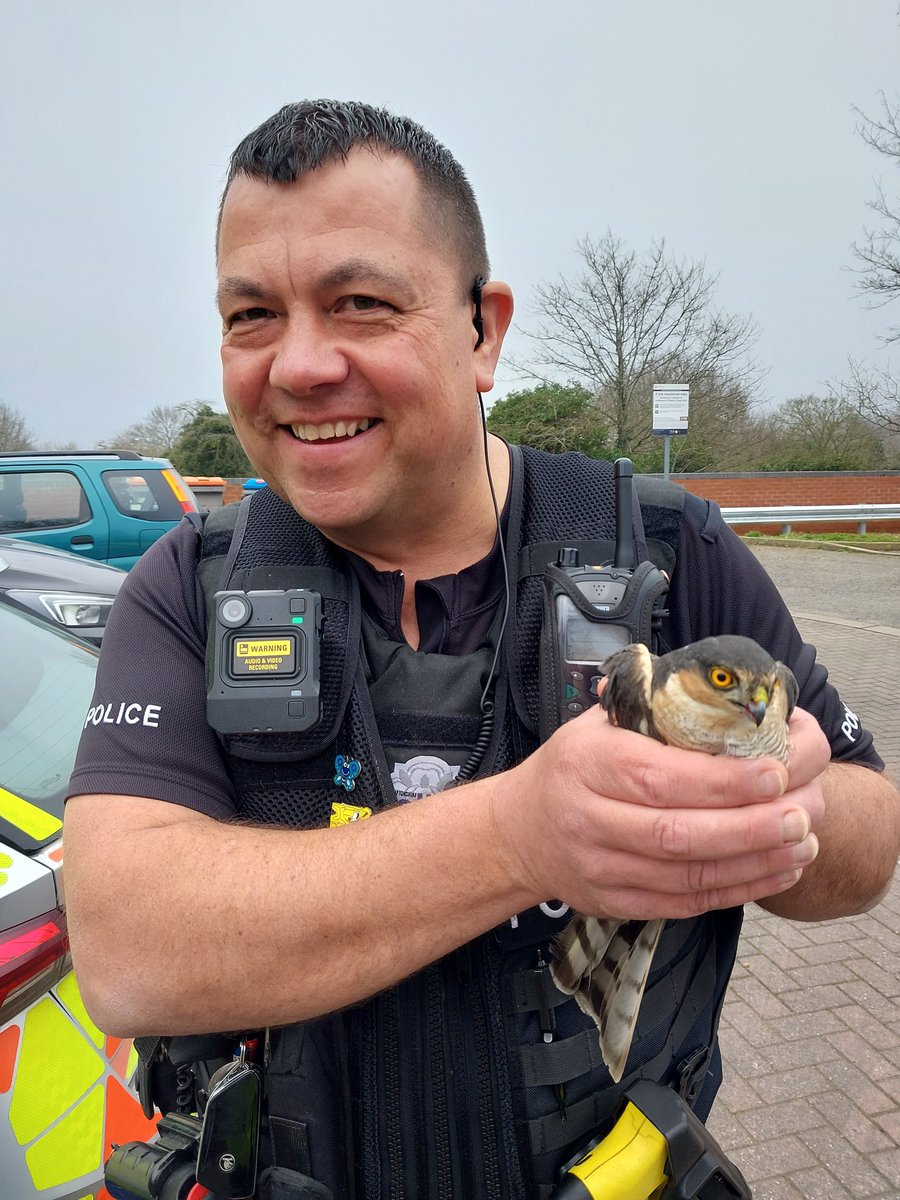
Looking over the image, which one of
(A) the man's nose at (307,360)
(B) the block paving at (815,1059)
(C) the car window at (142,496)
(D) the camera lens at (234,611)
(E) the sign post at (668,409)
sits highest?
(E) the sign post at (668,409)

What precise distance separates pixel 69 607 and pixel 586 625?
19.2 ft

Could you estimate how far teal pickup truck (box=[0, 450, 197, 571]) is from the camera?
10.4 meters

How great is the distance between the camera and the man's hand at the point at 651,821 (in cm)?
Result: 102

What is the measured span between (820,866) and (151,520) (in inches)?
410

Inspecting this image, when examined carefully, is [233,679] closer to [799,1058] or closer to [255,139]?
[255,139]

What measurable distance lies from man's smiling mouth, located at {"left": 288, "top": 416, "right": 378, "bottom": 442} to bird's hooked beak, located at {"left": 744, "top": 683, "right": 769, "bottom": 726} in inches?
34.3

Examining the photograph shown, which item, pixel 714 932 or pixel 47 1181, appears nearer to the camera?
pixel 714 932

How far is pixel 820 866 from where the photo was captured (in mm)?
1466

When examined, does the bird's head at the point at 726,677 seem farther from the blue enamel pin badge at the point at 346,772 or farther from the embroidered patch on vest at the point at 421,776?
the blue enamel pin badge at the point at 346,772

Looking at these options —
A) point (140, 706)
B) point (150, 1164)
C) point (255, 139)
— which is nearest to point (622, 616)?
point (140, 706)

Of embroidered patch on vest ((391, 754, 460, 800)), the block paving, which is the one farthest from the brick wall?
embroidered patch on vest ((391, 754, 460, 800))

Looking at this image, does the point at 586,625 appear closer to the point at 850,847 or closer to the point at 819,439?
the point at 850,847

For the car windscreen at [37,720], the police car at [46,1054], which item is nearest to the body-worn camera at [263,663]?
the police car at [46,1054]

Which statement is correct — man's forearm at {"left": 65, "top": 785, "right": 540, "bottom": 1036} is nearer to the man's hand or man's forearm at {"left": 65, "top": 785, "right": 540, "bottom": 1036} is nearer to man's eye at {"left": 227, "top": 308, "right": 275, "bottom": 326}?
the man's hand
